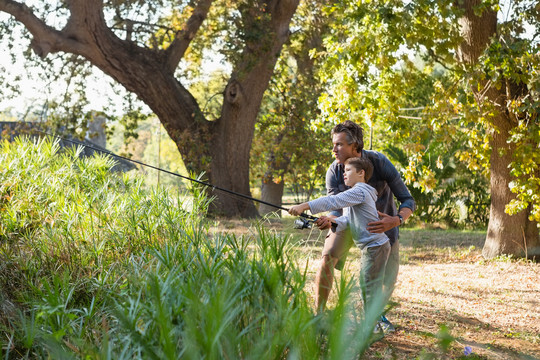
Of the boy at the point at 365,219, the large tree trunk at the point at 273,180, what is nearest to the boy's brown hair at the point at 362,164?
the boy at the point at 365,219

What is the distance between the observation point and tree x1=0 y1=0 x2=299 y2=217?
12922mm

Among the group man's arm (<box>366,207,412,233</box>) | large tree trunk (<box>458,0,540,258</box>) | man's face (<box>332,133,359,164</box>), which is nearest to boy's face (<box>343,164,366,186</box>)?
man's face (<box>332,133,359,164</box>)

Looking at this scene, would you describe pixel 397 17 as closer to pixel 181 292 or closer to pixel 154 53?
pixel 181 292

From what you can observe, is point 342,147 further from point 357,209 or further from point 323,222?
point 323,222

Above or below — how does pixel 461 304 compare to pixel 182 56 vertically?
below

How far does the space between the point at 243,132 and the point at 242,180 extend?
1142 mm

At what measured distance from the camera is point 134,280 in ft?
11.7

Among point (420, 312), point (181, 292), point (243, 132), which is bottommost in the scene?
point (420, 312)

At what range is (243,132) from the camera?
14.6 meters

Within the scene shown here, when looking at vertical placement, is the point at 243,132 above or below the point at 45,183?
above

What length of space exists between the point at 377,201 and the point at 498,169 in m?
5.41

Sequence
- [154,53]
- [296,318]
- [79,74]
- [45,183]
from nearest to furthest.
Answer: [296,318], [45,183], [154,53], [79,74]

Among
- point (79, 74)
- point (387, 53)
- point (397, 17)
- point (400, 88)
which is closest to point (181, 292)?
point (397, 17)

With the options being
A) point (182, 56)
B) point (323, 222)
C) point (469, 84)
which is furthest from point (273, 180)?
point (323, 222)
